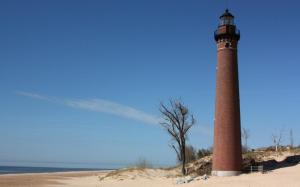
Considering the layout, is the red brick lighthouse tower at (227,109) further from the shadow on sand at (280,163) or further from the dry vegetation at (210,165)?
the shadow on sand at (280,163)

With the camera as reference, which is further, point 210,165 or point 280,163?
point 210,165

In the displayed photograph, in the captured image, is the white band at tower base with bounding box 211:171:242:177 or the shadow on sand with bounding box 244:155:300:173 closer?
the white band at tower base with bounding box 211:171:242:177

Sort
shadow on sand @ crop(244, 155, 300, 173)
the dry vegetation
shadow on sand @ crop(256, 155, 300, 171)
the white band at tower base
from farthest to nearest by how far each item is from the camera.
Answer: the dry vegetation
shadow on sand @ crop(256, 155, 300, 171)
shadow on sand @ crop(244, 155, 300, 173)
the white band at tower base

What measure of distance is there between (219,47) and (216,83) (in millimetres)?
3329

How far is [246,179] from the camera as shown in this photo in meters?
35.5

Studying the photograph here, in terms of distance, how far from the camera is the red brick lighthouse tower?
3825cm

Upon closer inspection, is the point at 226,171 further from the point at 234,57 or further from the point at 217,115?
the point at 234,57

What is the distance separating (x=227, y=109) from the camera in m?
38.9

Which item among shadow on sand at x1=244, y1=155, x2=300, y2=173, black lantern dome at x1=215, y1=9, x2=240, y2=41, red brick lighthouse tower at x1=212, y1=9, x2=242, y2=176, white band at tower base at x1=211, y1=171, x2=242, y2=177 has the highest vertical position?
black lantern dome at x1=215, y1=9, x2=240, y2=41

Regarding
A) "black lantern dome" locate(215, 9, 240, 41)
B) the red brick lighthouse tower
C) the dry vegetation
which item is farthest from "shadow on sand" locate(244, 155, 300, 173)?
"black lantern dome" locate(215, 9, 240, 41)

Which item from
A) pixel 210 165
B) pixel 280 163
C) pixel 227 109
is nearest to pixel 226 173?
pixel 227 109

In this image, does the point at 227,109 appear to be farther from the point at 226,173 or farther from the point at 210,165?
the point at 210,165

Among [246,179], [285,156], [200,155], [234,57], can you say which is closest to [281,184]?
[246,179]

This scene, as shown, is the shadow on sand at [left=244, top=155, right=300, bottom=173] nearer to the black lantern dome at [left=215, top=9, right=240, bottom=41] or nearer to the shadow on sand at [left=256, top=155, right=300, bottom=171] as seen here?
the shadow on sand at [left=256, top=155, right=300, bottom=171]
